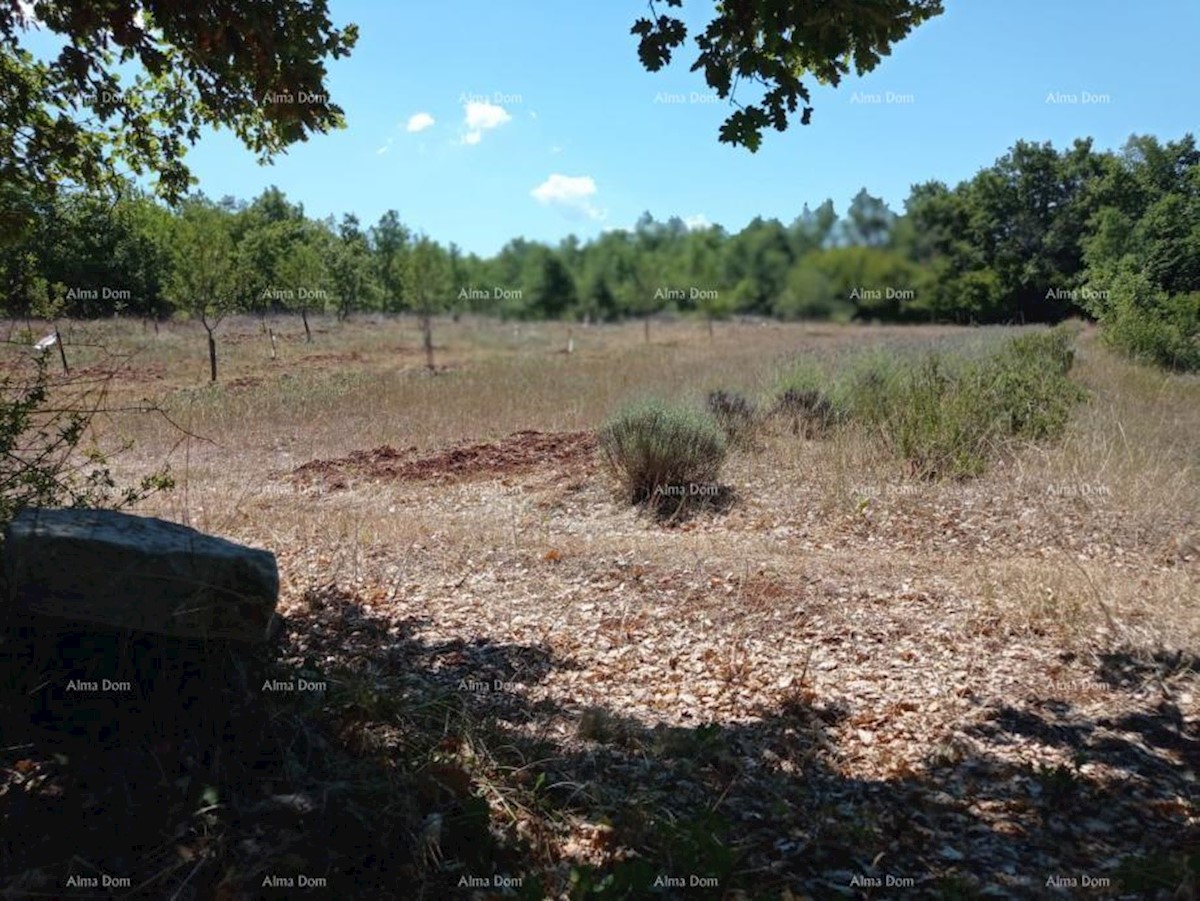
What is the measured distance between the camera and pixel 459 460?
1088 cm

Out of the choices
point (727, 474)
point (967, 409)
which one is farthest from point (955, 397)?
point (727, 474)

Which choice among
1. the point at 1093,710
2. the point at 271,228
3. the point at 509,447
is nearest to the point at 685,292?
the point at 509,447

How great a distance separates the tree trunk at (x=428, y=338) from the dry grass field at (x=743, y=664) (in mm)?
8530

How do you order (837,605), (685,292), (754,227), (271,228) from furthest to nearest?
(685,292)
(271,228)
(754,227)
(837,605)

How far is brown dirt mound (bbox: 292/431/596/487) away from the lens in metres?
10.4

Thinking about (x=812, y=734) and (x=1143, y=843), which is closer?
(x=1143, y=843)

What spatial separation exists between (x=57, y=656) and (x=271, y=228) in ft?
40.4

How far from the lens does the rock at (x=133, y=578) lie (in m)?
3.21

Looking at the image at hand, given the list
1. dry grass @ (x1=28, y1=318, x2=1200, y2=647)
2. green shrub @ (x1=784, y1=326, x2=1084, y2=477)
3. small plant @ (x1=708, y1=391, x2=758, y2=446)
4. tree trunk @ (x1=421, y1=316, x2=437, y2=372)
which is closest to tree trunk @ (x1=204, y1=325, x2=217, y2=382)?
dry grass @ (x1=28, y1=318, x2=1200, y2=647)

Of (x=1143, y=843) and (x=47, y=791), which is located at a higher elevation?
(x=47, y=791)

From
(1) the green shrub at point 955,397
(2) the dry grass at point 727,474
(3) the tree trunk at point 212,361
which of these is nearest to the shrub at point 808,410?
(1) the green shrub at point 955,397

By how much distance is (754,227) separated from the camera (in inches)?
378

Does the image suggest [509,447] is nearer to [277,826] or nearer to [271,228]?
[271,228]

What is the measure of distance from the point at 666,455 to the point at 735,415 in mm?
3003
